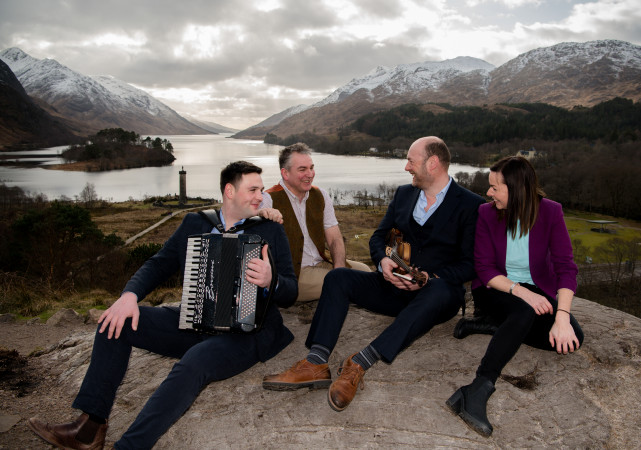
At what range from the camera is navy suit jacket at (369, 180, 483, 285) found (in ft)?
11.9

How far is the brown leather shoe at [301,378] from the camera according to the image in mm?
3018

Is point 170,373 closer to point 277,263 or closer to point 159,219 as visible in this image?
point 277,263

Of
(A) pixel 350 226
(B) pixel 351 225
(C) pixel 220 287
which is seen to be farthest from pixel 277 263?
(B) pixel 351 225

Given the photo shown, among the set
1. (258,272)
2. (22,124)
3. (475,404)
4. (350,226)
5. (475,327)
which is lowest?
(350,226)

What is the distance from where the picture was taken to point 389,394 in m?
3.10

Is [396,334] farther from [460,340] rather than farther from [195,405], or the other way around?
[195,405]

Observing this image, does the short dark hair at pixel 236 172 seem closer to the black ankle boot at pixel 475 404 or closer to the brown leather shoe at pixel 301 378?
the brown leather shoe at pixel 301 378

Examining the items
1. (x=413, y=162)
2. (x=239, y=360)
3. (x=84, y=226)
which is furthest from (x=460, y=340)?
(x=84, y=226)

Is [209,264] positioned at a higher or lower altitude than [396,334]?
higher

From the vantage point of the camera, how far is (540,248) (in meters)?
3.42

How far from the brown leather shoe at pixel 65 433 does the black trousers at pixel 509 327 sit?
2.70m

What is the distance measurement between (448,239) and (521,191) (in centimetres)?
75

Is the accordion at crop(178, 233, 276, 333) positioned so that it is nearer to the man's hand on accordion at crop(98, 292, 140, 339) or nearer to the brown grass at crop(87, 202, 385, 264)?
the man's hand on accordion at crop(98, 292, 140, 339)

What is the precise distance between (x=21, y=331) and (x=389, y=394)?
5924 mm
